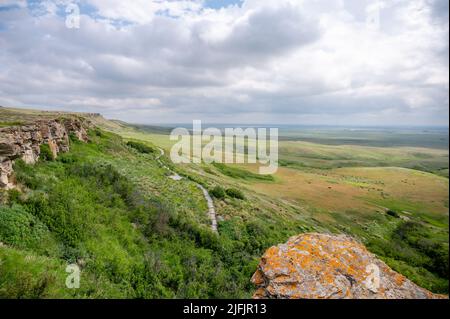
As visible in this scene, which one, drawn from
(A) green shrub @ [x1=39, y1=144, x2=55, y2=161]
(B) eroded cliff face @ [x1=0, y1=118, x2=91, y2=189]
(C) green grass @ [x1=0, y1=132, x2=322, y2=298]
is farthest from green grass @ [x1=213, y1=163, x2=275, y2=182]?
(A) green shrub @ [x1=39, y1=144, x2=55, y2=161]

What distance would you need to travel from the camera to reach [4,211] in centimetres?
828

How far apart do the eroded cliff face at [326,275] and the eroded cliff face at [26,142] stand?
992cm

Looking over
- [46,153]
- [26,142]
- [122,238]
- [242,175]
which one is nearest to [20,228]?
[122,238]

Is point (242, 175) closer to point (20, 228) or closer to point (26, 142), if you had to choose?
point (26, 142)

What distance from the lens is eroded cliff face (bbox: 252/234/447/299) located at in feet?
22.8

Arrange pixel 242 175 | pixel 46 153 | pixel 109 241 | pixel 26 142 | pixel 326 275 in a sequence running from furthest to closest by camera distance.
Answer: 1. pixel 242 175
2. pixel 46 153
3. pixel 26 142
4. pixel 109 241
5. pixel 326 275

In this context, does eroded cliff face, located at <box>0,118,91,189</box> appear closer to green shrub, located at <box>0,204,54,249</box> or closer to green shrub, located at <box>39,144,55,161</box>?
green shrub, located at <box>39,144,55,161</box>

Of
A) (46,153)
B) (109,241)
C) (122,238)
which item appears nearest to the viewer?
(109,241)

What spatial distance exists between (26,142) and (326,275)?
587 inches

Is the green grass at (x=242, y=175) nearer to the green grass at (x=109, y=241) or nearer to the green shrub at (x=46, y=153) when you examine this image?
the green grass at (x=109, y=241)

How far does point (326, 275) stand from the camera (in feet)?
23.9

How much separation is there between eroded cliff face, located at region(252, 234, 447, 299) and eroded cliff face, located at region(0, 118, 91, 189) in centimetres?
992

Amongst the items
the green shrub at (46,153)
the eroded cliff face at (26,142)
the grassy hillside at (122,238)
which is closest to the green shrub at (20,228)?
the grassy hillside at (122,238)

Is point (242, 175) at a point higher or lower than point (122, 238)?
lower
